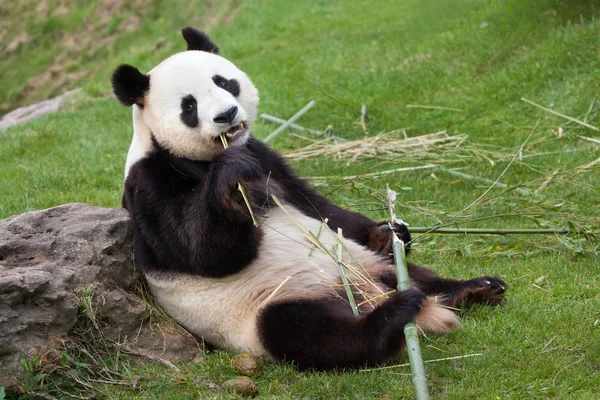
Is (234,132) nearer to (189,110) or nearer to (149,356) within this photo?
(189,110)

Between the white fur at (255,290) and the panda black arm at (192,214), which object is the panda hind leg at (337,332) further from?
the panda black arm at (192,214)

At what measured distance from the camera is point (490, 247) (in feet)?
20.5

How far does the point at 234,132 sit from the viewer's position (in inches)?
189

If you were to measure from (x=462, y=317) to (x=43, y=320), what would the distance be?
8.40 ft

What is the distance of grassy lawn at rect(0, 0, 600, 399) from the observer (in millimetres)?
4410

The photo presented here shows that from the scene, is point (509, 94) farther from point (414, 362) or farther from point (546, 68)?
point (414, 362)

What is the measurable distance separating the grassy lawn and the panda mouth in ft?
4.26

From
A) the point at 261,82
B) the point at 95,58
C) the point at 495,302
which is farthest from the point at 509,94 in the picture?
the point at 95,58

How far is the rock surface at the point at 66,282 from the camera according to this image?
4.18 m

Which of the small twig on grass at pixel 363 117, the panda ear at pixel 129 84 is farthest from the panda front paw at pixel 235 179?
the small twig on grass at pixel 363 117

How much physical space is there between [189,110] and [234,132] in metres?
0.30

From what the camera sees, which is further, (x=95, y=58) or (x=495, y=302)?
(x=95, y=58)

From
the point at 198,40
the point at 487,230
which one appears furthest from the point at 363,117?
the point at 198,40

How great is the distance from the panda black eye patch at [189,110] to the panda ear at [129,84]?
0.32 m
